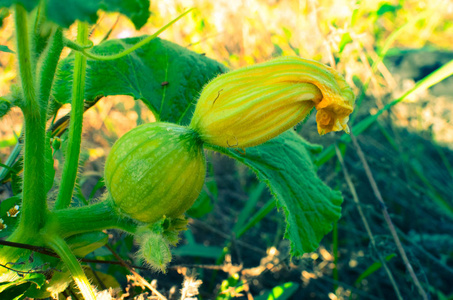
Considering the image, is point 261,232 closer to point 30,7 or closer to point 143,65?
point 143,65

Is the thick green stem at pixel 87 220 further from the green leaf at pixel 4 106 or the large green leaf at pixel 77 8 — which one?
the large green leaf at pixel 77 8

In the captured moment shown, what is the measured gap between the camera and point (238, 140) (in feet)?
3.25

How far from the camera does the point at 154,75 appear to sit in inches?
57.9

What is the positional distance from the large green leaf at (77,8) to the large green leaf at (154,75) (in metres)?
0.70

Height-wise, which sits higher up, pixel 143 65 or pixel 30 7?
pixel 143 65

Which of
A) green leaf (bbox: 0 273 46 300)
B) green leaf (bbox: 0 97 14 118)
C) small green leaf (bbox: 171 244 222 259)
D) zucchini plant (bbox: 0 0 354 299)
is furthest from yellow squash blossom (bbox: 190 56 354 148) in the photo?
small green leaf (bbox: 171 244 222 259)

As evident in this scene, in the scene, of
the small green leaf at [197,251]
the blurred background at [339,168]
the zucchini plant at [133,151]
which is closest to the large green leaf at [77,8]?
the zucchini plant at [133,151]

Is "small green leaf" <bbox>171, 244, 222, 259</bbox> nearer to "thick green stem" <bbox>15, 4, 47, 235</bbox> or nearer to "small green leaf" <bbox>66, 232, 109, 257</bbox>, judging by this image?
"small green leaf" <bbox>66, 232, 109, 257</bbox>

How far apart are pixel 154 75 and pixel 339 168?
1.23 meters

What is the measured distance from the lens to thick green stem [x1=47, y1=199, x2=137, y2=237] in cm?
99

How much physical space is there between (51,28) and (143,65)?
61 cm

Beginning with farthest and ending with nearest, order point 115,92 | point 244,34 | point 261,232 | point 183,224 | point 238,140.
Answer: point 244,34 → point 261,232 → point 115,92 → point 183,224 → point 238,140

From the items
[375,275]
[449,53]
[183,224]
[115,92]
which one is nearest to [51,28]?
[115,92]

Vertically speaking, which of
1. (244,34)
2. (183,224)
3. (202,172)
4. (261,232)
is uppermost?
(244,34)
